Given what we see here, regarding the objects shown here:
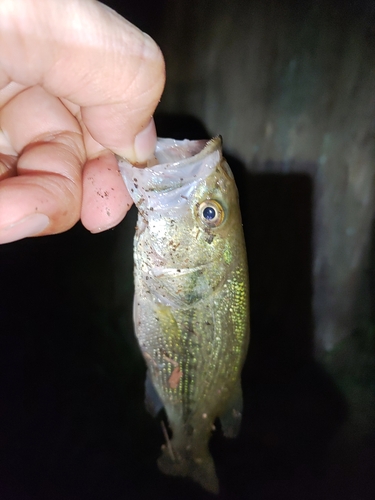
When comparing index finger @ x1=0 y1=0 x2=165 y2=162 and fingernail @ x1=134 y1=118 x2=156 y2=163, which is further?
fingernail @ x1=134 y1=118 x2=156 y2=163

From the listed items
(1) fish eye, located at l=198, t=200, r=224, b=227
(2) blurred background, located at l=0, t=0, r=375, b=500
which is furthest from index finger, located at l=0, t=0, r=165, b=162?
(2) blurred background, located at l=0, t=0, r=375, b=500

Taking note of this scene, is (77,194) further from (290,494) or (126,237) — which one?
(290,494)

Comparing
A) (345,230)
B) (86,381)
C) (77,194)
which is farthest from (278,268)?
(77,194)

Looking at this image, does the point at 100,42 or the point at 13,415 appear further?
the point at 13,415

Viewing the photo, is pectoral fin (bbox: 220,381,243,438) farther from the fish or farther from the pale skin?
the pale skin

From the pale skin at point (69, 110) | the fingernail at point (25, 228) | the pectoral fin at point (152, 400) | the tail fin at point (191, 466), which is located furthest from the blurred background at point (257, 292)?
the fingernail at point (25, 228)
